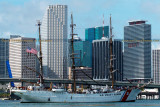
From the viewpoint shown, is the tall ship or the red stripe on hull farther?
the red stripe on hull

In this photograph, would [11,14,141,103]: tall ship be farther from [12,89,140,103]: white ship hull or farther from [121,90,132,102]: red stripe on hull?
[121,90,132,102]: red stripe on hull

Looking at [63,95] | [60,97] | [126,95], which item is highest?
[63,95]

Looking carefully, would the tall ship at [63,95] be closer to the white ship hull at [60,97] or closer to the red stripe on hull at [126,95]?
the white ship hull at [60,97]

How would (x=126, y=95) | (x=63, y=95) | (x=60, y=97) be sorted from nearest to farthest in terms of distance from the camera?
(x=60, y=97), (x=63, y=95), (x=126, y=95)

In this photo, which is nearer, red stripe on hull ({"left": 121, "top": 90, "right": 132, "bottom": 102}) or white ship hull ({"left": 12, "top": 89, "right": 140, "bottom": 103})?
white ship hull ({"left": 12, "top": 89, "right": 140, "bottom": 103})

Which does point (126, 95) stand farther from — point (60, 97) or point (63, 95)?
point (60, 97)

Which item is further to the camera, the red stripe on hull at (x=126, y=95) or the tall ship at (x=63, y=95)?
the red stripe on hull at (x=126, y=95)

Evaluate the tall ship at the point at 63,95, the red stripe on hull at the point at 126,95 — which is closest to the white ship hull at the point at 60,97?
the tall ship at the point at 63,95

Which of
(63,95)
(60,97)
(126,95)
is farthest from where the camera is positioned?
(126,95)

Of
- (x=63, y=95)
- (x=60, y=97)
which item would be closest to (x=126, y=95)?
(x=63, y=95)

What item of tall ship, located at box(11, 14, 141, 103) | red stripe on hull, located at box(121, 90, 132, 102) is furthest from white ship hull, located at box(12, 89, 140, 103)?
red stripe on hull, located at box(121, 90, 132, 102)

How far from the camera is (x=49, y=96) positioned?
428 ft

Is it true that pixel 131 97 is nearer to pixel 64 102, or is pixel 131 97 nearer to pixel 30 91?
pixel 64 102

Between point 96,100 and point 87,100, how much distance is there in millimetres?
3004
